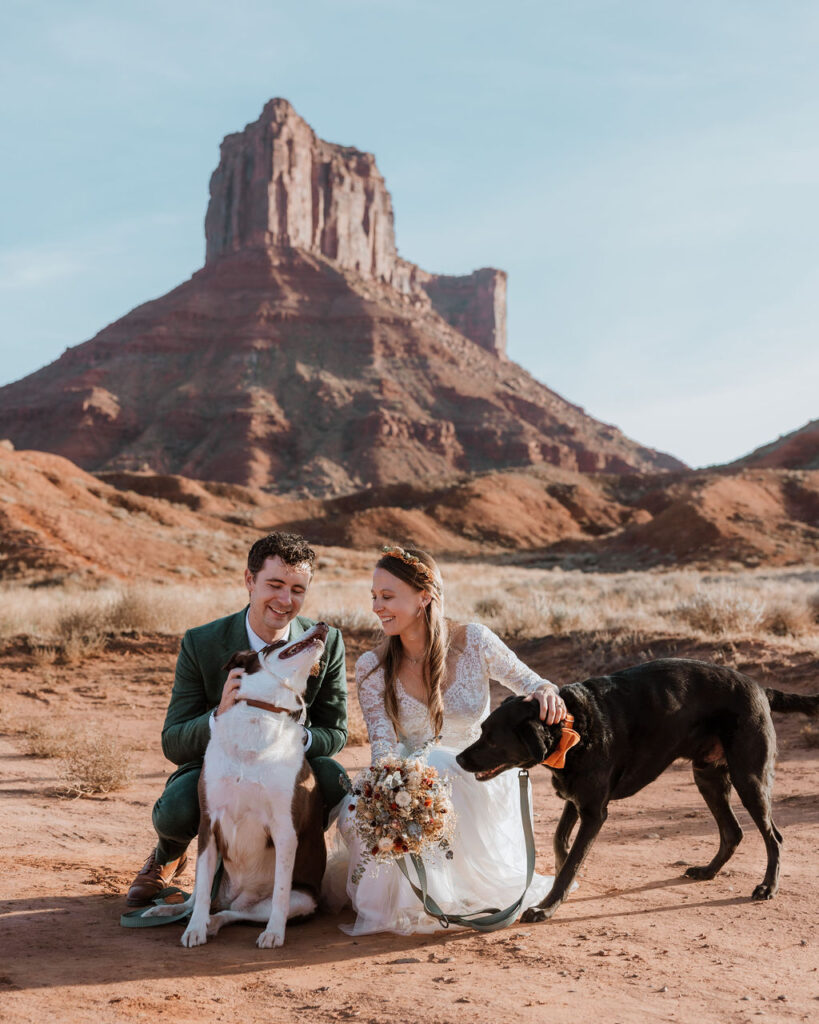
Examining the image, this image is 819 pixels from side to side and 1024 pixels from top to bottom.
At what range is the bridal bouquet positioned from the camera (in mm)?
3994

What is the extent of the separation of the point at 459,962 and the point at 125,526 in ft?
108

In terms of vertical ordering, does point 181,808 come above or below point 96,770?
above

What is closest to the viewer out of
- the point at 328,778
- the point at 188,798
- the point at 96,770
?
the point at 188,798

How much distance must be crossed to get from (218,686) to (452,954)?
1.73 metres

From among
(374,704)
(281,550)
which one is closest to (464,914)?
(374,704)

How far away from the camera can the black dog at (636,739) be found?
4.31m

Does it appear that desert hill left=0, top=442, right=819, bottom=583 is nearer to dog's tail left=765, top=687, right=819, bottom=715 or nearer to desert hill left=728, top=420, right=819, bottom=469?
desert hill left=728, top=420, right=819, bottom=469

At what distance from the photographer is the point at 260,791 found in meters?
3.96

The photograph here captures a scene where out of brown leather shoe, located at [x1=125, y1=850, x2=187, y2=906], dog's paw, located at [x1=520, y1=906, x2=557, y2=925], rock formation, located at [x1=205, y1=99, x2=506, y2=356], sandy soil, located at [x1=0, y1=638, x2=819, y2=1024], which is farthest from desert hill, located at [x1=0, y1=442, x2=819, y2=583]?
rock formation, located at [x1=205, y1=99, x2=506, y2=356]

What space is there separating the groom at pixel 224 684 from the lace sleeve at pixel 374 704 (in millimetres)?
198

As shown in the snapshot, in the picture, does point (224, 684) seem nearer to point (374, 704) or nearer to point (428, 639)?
point (374, 704)

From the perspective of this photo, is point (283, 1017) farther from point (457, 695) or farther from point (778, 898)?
point (778, 898)

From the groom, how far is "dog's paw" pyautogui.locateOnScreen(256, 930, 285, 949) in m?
0.73

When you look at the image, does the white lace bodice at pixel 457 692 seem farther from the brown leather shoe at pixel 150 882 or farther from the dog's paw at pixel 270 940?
the brown leather shoe at pixel 150 882
